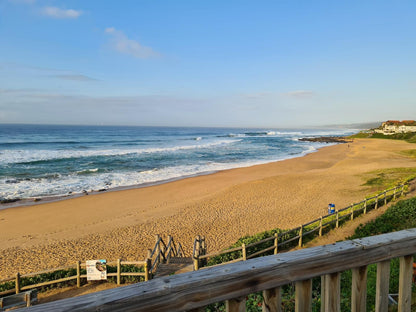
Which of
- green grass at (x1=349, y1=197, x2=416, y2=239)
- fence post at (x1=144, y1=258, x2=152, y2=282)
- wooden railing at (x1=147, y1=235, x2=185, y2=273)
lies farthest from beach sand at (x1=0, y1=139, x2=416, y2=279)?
green grass at (x1=349, y1=197, x2=416, y2=239)

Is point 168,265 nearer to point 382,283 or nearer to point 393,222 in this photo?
point 382,283

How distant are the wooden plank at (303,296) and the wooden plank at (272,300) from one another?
0.14 metres

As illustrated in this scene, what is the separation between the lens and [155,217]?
1686 centimetres

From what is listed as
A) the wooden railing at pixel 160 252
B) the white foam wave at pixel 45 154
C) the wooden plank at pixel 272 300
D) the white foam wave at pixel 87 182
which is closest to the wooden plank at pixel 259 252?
the wooden railing at pixel 160 252

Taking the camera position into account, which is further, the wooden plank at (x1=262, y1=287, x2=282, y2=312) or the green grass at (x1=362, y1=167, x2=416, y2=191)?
the green grass at (x1=362, y1=167, x2=416, y2=191)

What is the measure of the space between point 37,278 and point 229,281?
34.6ft

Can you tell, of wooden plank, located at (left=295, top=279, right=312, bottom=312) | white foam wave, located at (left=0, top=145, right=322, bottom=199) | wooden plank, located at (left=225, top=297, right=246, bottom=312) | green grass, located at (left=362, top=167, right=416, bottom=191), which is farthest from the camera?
white foam wave, located at (left=0, top=145, right=322, bottom=199)

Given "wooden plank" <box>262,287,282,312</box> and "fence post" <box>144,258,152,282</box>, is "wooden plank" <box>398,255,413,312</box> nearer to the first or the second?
"wooden plank" <box>262,287,282,312</box>

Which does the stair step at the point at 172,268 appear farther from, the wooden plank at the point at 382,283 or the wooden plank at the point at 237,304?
the wooden plank at the point at 237,304

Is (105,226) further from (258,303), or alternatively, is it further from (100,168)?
(100,168)

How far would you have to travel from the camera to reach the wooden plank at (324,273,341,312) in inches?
66.0

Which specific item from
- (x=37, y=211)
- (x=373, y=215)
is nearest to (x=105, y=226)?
(x=37, y=211)

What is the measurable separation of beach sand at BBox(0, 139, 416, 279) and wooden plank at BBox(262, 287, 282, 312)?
11.3m

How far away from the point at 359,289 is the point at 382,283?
0.59 ft
